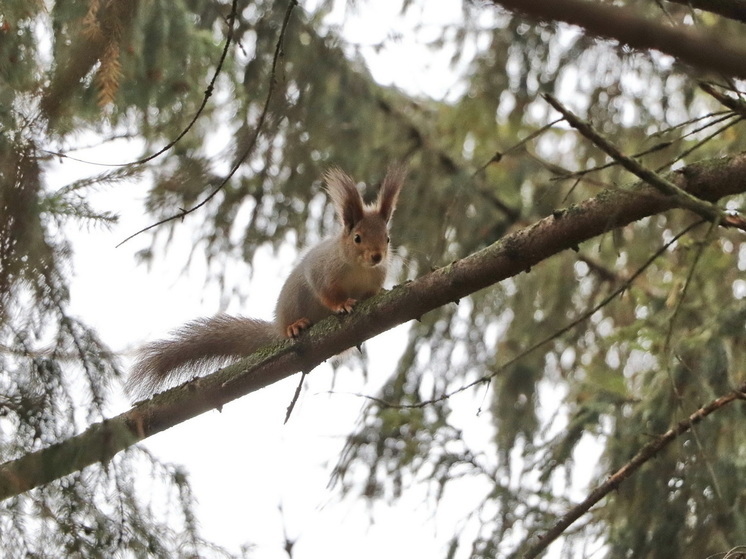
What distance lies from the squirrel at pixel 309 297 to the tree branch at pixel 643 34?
2668 millimetres

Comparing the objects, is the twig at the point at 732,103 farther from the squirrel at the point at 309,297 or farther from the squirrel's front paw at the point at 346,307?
the squirrel at the point at 309,297

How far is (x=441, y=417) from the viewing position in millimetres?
4305

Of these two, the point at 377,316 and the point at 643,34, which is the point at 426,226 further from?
the point at 643,34

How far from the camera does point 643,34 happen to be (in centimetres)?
98

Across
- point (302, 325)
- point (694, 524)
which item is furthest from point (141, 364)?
point (694, 524)

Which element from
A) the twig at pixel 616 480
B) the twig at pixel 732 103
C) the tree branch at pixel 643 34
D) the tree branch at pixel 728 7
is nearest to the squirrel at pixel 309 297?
the twig at pixel 616 480

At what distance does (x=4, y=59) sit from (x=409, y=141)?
3102mm

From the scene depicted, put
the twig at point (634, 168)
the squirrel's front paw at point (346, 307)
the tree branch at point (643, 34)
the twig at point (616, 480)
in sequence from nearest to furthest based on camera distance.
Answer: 1. the tree branch at point (643, 34)
2. the twig at point (634, 168)
3. the twig at point (616, 480)
4. the squirrel's front paw at point (346, 307)

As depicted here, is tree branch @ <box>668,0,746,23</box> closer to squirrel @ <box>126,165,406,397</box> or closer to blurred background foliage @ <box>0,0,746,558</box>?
blurred background foliage @ <box>0,0,746,558</box>

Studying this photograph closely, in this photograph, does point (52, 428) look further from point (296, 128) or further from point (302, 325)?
point (296, 128)

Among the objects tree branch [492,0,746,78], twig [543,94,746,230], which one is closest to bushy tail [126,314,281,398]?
twig [543,94,746,230]

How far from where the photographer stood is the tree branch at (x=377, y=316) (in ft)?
6.60

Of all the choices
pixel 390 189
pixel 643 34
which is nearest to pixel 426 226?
pixel 390 189

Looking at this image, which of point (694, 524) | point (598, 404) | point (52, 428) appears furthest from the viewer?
point (598, 404)
